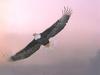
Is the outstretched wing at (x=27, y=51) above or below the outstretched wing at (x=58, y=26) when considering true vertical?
below

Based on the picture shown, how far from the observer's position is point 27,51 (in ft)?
5.93

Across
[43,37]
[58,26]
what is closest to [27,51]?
[43,37]

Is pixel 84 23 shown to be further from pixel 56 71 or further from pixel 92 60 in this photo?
pixel 56 71

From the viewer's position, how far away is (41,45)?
72.7 inches

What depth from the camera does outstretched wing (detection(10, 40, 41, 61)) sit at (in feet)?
5.86

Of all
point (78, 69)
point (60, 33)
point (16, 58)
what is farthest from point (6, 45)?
point (78, 69)

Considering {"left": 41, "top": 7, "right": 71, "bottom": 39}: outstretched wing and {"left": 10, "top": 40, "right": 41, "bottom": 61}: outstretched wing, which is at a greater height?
{"left": 41, "top": 7, "right": 71, "bottom": 39}: outstretched wing

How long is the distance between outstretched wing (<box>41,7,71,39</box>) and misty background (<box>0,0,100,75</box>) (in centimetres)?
3

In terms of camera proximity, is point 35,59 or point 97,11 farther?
point 97,11

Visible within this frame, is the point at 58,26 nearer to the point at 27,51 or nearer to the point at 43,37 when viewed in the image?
the point at 43,37

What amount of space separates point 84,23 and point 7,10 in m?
0.54

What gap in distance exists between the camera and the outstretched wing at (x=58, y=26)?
184 centimetres

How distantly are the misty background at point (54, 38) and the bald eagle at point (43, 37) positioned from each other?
0.08 feet

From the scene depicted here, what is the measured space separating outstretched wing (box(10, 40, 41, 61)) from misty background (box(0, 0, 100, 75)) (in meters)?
0.02
